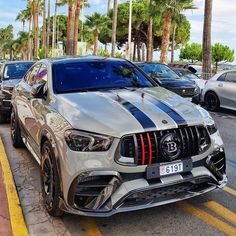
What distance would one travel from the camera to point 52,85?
5043 millimetres

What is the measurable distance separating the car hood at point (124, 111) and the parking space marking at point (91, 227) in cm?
100

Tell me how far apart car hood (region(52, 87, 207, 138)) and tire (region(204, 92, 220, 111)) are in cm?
833

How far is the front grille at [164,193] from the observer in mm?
3793

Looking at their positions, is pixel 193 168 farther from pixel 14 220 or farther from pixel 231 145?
pixel 231 145

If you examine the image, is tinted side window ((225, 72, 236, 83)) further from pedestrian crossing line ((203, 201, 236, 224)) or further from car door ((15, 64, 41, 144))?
pedestrian crossing line ((203, 201, 236, 224))

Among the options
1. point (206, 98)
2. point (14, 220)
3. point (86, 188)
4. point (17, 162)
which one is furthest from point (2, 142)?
point (206, 98)

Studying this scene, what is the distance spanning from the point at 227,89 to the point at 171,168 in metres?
8.92

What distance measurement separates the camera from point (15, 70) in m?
11.2

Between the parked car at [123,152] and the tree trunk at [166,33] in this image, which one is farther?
the tree trunk at [166,33]

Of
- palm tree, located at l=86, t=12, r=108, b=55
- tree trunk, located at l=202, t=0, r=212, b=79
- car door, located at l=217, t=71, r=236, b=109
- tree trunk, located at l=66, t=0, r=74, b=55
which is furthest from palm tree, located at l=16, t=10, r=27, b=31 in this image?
car door, located at l=217, t=71, r=236, b=109

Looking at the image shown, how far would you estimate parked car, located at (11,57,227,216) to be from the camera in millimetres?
3748


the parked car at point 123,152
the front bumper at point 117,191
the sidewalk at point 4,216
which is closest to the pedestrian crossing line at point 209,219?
the parked car at point 123,152

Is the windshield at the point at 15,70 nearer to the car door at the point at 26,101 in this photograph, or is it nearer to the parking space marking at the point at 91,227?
the car door at the point at 26,101

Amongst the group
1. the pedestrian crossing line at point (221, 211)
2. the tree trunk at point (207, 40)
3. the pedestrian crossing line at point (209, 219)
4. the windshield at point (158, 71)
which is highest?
the tree trunk at point (207, 40)
